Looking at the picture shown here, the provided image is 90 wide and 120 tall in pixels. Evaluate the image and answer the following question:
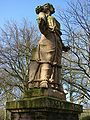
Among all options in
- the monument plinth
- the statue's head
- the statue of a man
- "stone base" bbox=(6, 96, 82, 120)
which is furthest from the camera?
the statue's head

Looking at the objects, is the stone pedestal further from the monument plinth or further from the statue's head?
the statue's head

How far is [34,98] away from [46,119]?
71cm

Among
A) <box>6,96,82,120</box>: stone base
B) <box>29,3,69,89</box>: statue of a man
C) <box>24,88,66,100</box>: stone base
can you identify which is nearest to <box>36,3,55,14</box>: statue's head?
<box>29,3,69,89</box>: statue of a man

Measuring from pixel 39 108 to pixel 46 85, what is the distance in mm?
1047

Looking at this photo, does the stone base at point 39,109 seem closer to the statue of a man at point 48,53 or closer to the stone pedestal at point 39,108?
the stone pedestal at point 39,108

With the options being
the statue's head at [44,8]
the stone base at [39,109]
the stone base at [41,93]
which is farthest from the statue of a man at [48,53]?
the stone base at [39,109]

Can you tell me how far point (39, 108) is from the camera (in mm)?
8539

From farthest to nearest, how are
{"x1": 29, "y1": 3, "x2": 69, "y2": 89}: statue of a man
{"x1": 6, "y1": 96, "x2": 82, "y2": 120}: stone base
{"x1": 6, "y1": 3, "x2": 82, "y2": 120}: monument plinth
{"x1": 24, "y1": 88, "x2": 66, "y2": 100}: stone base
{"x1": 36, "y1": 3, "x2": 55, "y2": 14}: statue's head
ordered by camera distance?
{"x1": 36, "y1": 3, "x2": 55, "y2": 14}: statue's head
{"x1": 29, "y1": 3, "x2": 69, "y2": 89}: statue of a man
{"x1": 24, "y1": 88, "x2": 66, "y2": 100}: stone base
{"x1": 6, "y1": 3, "x2": 82, "y2": 120}: monument plinth
{"x1": 6, "y1": 96, "x2": 82, "y2": 120}: stone base

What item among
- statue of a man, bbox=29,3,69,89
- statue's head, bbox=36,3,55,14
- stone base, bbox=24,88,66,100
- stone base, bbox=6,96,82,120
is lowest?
stone base, bbox=6,96,82,120

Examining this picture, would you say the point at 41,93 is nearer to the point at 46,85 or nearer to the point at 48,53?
the point at 46,85

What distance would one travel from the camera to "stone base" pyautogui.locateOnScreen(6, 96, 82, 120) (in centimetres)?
850

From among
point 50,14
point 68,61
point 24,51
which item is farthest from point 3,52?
point 50,14

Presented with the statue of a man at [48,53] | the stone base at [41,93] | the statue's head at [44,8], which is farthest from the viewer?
the statue's head at [44,8]

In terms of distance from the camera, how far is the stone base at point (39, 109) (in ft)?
27.9
